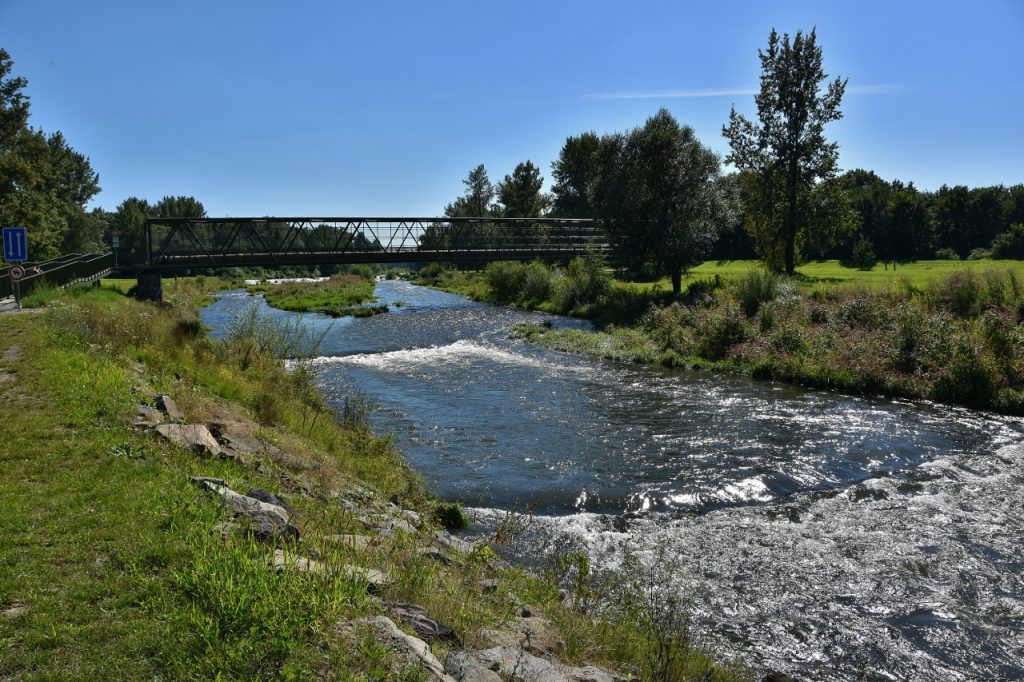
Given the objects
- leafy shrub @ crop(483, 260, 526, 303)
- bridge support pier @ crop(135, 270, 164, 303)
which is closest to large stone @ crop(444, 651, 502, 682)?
bridge support pier @ crop(135, 270, 164, 303)

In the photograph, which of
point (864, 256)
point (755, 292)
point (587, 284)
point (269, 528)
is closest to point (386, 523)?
point (269, 528)

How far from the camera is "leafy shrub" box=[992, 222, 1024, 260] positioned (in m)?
53.8

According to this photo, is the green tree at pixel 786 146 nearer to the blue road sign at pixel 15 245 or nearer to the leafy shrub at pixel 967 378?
the leafy shrub at pixel 967 378

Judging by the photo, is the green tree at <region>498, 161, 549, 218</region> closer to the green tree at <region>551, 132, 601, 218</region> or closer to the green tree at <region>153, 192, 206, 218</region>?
the green tree at <region>551, 132, 601, 218</region>

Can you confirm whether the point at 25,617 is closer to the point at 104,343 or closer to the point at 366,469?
the point at 366,469

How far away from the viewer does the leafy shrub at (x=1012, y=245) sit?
53844mm

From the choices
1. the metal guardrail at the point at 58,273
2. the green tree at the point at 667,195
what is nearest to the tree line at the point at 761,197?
the green tree at the point at 667,195

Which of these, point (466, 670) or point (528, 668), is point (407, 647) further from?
point (528, 668)

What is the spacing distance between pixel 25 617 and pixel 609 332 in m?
31.7

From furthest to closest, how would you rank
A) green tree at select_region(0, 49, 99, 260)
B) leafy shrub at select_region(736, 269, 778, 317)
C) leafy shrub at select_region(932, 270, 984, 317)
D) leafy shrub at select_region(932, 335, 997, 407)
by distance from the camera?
1. green tree at select_region(0, 49, 99, 260)
2. leafy shrub at select_region(736, 269, 778, 317)
3. leafy shrub at select_region(932, 270, 984, 317)
4. leafy shrub at select_region(932, 335, 997, 407)

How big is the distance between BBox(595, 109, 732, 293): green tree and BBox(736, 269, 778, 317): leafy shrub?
28.7 feet

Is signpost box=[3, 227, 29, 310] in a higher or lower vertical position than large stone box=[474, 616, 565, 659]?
higher

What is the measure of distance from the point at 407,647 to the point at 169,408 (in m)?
7.58

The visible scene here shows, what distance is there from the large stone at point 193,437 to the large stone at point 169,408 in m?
0.48
